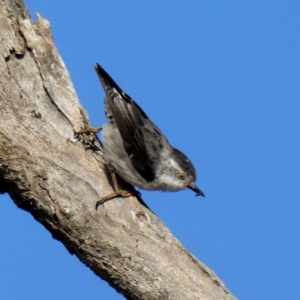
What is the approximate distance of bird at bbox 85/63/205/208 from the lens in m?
6.62

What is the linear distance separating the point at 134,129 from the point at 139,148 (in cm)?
23

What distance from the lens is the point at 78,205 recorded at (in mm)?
5547

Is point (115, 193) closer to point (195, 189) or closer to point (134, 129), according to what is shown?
point (134, 129)

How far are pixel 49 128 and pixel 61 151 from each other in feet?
0.90

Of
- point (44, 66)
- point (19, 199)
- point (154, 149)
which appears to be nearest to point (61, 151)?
point (19, 199)

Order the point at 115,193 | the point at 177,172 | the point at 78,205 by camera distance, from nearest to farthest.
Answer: the point at 78,205
the point at 115,193
the point at 177,172

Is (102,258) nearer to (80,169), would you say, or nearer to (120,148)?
(80,169)

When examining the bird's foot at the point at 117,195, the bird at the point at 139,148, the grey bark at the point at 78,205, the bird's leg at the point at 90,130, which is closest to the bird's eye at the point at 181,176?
the bird at the point at 139,148

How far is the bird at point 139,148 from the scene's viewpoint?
261 inches

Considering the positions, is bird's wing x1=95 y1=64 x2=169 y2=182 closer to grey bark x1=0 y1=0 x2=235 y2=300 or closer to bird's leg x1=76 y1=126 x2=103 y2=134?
bird's leg x1=76 y1=126 x2=103 y2=134

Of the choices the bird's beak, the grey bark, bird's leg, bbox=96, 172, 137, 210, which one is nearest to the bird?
the bird's beak

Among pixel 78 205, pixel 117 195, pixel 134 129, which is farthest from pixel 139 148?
pixel 78 205

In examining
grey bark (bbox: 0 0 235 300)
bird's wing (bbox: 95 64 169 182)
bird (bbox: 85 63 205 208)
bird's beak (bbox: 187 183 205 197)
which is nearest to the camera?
grey bark (bbox: 0 0 235 300)

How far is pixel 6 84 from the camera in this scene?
19.0ft
